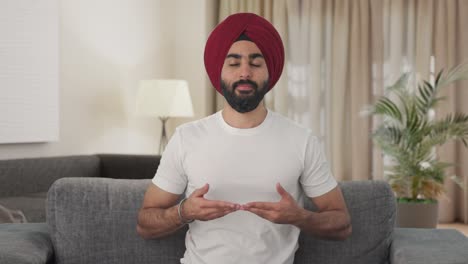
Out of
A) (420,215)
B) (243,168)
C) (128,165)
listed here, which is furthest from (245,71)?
(420,215)

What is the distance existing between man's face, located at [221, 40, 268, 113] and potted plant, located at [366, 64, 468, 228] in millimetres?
4252

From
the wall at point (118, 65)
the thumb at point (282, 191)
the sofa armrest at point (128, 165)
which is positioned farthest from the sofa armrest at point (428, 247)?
the wall at point (118, 65)

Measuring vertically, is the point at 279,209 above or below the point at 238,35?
below

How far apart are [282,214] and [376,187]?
18.0 inches

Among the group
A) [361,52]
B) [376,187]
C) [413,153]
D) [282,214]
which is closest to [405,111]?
[413,153]

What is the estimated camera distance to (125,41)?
628 centimetres

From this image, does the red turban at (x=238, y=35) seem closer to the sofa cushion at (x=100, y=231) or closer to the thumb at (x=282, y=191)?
the thumb at (x=282, y=191)

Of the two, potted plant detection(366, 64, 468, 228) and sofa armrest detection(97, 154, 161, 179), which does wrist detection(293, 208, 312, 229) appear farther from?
potted plant detection(366, 64, 468, 228)

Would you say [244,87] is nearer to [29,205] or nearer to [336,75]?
[29,205]

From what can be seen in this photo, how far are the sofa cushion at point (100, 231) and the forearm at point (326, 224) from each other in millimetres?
375

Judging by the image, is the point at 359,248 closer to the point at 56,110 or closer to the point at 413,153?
the point at 56,110

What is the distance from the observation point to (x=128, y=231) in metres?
2.09

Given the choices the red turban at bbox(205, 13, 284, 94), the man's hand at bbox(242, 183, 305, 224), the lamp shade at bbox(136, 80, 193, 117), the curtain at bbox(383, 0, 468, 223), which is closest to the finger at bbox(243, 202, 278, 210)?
the man's hand at bbox(242, 183, 305, 224)

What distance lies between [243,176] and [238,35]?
35 centimetres
